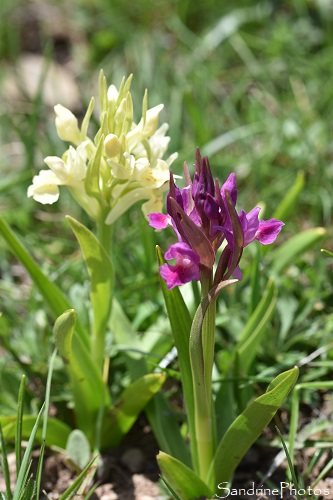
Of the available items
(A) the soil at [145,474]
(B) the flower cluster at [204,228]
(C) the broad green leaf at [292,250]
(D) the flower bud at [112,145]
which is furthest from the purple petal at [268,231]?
(C) the broad green leaf at [292,250]

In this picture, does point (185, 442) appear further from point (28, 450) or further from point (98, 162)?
point (98, 162)

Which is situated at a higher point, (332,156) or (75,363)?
(75,363)

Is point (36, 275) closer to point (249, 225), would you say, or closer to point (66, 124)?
point (66, 124)

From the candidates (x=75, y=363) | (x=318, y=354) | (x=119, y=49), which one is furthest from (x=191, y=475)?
(x=119, y=49)

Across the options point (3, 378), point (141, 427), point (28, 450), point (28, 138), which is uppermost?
point (28, 138)

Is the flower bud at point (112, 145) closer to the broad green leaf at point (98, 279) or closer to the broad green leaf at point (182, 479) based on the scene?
the broad green leaf at point (98, 279)

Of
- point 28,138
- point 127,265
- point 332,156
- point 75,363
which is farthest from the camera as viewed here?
point 332,156

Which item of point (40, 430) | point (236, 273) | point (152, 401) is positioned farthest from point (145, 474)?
point (236, 273)
